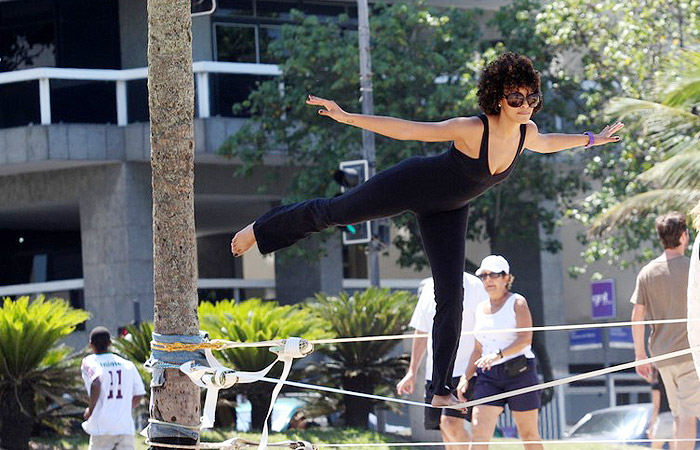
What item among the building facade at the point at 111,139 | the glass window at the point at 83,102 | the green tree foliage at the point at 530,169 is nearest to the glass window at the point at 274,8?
the building facade at the point at 111,139

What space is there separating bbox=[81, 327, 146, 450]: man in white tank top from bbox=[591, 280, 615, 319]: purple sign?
15467 millimetres

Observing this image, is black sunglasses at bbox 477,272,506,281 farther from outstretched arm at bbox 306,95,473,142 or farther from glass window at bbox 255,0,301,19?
glass window at bbox 255,0,301,19

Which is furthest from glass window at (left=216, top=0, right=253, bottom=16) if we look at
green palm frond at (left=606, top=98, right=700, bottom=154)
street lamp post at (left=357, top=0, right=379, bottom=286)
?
green palm frond at (left=606, top=98, right=700, bottom=154)

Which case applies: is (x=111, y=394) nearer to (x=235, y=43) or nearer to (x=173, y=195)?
(x=173, y=195)

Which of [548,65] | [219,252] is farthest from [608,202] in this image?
[219,252]

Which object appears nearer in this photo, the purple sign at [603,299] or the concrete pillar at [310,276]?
the purple sign at [603,299]

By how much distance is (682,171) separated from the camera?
16281 mm

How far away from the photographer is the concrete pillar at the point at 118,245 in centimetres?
2477

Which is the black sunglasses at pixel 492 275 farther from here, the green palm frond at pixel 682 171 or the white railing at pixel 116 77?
the white railing at pixel 116 77

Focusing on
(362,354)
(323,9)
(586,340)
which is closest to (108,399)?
(362,354)

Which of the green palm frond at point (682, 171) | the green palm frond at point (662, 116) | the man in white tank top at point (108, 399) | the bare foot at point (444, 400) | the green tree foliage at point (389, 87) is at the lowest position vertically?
the man in white tank top at point (108, 399)

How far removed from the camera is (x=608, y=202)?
22297 millimetres

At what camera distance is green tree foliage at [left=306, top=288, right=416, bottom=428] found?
619 inches

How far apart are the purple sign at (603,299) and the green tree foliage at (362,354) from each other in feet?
33.4
